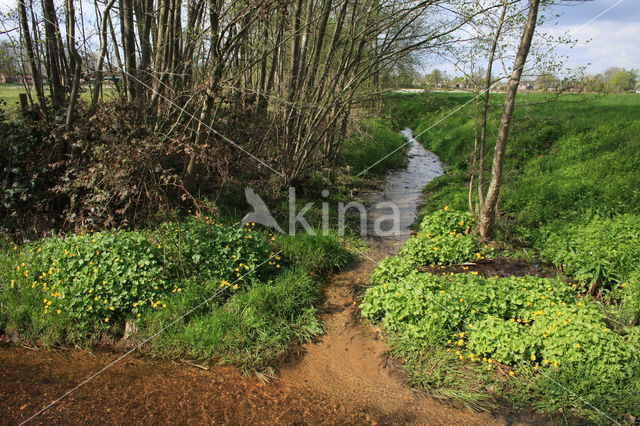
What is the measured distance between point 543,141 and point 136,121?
28.4 feet

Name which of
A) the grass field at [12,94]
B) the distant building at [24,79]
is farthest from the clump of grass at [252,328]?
the distant building at [24,79]

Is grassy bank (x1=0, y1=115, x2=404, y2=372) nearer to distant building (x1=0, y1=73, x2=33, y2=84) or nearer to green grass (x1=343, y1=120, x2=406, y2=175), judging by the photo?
distant building (x1=0, y1=73, x2=33, y2=84)

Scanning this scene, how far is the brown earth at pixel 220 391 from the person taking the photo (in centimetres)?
339

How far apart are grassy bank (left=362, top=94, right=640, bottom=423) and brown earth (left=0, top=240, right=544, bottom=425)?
0.98ft

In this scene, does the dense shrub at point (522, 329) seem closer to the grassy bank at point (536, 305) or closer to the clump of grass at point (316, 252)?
the grassy bank at point (536, 305)

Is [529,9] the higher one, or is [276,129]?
[529,9]

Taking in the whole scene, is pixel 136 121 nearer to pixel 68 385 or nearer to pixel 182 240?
pixel 182 240

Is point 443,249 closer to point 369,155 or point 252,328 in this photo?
point 252,328

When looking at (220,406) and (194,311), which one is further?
(194,311)

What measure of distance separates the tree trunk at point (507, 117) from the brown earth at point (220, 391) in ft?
8.08

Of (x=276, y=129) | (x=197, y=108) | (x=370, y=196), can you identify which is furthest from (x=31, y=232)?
(x=370, y=196)

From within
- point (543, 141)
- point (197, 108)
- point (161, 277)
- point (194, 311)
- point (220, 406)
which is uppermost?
A: point (197, 108)

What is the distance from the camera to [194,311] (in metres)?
4.45

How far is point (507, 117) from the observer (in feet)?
17.4
